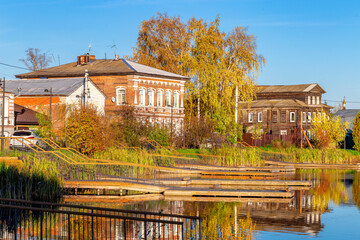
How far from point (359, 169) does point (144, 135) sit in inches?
778

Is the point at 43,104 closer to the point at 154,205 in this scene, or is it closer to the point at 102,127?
the point at 102,127

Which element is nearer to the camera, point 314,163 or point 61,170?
point 61,170

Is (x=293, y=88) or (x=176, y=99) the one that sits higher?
(x=293, y=88)

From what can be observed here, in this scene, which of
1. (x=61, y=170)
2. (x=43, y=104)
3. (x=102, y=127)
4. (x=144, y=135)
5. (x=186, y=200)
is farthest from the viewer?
(x=43, y=104)

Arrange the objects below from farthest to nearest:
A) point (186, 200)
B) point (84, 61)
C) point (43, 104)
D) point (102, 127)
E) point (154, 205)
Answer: point (84, 61) < point (43, 104) < point (102, 127) < point (186, 200) < point (154, 205)

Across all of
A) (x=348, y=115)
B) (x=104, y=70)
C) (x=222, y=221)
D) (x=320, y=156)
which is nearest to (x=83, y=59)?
(x=104, y=70)

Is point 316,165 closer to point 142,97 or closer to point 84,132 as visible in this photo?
point 142,97

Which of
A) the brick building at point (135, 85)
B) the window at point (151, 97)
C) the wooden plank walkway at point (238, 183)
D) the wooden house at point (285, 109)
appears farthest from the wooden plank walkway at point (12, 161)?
the wooden house at point (285, 109)

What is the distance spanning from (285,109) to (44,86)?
40.9m

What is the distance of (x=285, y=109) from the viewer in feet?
285

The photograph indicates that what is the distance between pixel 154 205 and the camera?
24641 mm

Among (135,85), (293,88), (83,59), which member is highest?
(83,59)

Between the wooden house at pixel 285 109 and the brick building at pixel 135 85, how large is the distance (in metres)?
23.5

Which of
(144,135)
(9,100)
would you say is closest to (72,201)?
(144,135)
